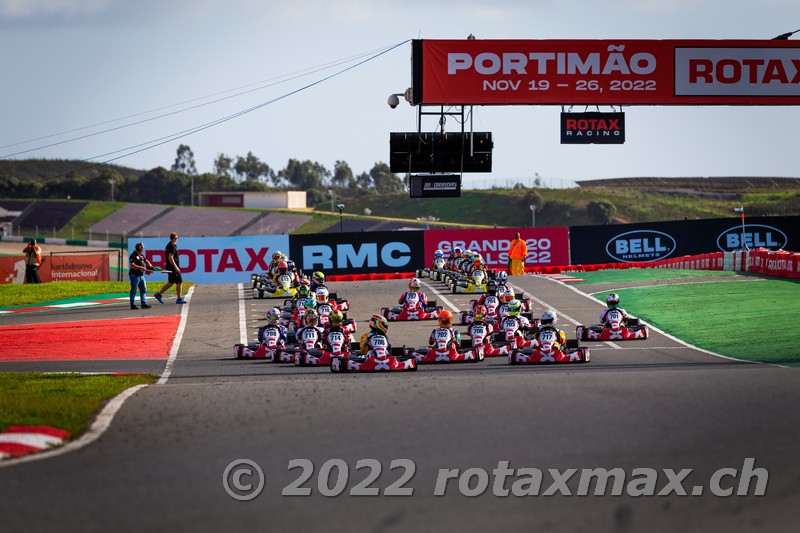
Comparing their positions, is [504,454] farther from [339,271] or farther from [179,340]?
[339,271]

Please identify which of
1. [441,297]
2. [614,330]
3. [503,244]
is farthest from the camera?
[503,244]

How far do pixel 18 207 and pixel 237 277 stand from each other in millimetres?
67912

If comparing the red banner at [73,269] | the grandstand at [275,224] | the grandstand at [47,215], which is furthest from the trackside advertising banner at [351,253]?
the grandstand at [47,215]

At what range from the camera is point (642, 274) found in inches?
1529

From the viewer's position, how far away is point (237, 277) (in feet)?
146

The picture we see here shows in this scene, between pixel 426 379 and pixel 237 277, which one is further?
pixel 237 277

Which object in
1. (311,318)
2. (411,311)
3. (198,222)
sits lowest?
(411,311)

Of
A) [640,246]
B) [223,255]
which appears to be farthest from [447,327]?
[640,246]

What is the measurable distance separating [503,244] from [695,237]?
8201mm

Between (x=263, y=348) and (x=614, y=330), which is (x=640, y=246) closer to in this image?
(x=614, y=330)

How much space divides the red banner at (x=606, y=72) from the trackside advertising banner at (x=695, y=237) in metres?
17.4

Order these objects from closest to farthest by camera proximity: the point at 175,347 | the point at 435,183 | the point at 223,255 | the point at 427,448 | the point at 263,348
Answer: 1. the point at 427,448
2. the point at 263,348
3. the point at 175,347
4. the point at 435,183
5. the point at 223,255

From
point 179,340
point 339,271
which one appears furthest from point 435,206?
point 179,340

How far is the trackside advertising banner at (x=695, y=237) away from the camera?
46969 mm
